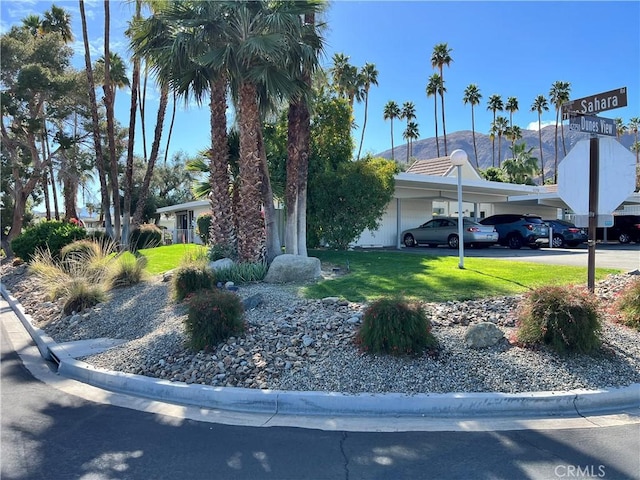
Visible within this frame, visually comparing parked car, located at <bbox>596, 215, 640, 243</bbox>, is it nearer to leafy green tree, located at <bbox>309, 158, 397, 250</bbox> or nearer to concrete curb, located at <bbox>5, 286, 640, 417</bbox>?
leafy green tree, located at <bbox>309, 158, 397, 250</bbox>

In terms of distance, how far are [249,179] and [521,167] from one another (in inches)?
1908

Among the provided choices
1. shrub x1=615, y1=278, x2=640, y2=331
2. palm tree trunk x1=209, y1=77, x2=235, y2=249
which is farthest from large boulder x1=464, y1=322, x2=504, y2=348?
palm tree trunk x1=209, y1=77, x2=235, y2=249

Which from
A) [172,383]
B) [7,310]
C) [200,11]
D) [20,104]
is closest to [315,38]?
[200,11]

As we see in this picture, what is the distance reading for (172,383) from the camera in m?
5.45

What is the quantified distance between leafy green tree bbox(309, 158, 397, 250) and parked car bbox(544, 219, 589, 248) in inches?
421

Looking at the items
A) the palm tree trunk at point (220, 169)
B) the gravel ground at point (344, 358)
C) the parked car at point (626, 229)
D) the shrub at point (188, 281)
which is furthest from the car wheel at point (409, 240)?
the shrub at point (188, 281)

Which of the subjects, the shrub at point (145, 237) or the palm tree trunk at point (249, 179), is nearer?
the palm tree trunk at point (249, 179)

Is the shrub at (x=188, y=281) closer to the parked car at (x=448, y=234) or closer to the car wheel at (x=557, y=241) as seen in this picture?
the parked car at (x=448, y=234)

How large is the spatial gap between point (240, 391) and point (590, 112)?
6.51 metres

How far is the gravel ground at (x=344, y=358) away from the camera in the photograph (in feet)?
16.6

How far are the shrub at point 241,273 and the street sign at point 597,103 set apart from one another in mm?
6785

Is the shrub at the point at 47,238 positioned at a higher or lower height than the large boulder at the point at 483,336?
higher

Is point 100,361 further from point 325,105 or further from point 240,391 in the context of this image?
point 325,105

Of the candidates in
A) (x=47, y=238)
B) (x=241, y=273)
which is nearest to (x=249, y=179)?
(x=241, y=273)
